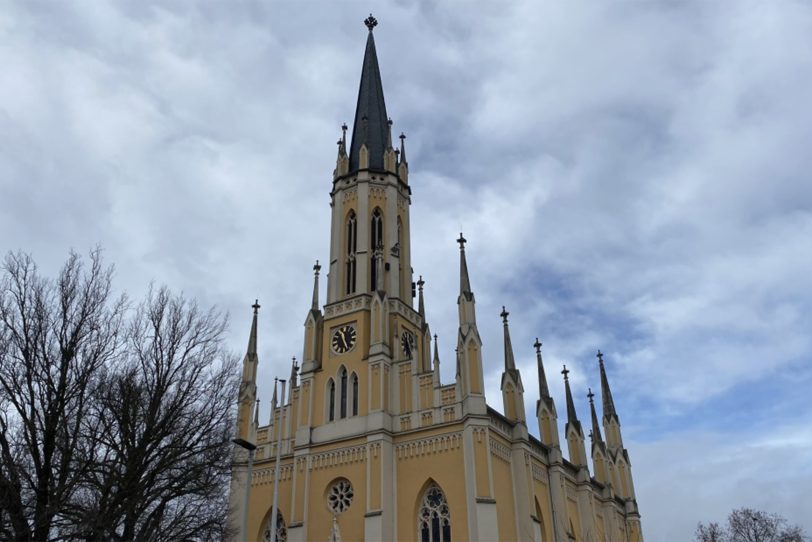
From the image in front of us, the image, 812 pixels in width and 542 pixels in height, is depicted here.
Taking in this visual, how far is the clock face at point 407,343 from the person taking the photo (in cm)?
4069

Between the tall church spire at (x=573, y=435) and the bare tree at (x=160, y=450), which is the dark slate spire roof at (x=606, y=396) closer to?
the tall church spire at (x=573, y=435)

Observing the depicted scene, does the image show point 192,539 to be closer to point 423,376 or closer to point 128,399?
point 128,399

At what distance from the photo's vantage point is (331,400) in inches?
1551

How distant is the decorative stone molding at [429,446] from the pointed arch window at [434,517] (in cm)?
166

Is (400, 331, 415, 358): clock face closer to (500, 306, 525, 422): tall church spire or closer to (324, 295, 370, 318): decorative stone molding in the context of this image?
(324, 295, 370, 318): decorative stone molding

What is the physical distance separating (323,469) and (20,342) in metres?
19.1

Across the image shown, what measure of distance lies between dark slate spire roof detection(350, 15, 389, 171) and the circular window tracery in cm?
2025

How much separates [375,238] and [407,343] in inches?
279

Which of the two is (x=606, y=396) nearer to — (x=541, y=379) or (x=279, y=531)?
(x=541, y=379)

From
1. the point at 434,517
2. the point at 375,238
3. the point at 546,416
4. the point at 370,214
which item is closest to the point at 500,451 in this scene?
the point at 434,517

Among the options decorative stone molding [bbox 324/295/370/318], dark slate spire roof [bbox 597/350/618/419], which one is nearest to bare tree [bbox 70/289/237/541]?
decorative stone molding [bbox 324/295/370/318]

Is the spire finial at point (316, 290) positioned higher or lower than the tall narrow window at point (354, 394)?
higher

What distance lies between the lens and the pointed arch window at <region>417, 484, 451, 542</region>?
1310 inches

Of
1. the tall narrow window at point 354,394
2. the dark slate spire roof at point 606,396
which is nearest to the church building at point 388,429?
the tall narrow window at point 354,394
